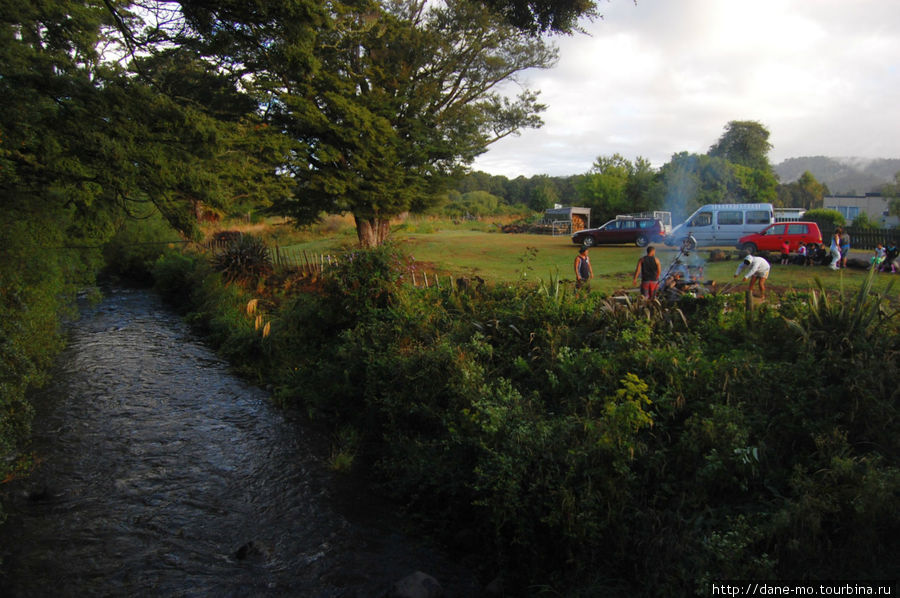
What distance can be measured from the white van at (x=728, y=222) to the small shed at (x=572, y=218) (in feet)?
53.1

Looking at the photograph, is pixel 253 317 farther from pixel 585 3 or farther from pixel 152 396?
pixel 585 3

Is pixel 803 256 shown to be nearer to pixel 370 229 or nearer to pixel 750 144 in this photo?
pixel 370 229

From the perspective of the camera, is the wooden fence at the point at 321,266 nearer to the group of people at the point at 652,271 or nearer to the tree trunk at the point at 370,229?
the group of people at the point at 652,271

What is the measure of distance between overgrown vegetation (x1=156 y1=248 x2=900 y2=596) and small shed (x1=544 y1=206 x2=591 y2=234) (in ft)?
106

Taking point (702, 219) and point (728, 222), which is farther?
point (702, 219)

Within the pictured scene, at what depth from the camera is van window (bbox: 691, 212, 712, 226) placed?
23.6 m

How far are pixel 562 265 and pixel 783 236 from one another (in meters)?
8.15

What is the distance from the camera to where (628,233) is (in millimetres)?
27031

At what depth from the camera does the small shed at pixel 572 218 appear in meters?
40.3

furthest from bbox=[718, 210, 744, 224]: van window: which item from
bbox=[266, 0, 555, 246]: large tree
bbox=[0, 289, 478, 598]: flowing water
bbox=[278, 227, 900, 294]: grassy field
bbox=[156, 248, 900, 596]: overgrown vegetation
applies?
bbox=[0, 289, 478, 598]: flowing water

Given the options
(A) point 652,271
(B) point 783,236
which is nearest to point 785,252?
(B) point 783,236

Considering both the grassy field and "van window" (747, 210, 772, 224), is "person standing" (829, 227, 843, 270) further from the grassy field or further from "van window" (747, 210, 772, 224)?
"van window" (747, 210, 772, 224)

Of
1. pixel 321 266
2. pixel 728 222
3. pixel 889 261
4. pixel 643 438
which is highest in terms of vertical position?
pixel 728 222

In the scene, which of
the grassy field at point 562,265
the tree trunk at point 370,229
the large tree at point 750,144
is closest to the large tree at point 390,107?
the tree trunk at point 370,229
